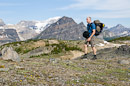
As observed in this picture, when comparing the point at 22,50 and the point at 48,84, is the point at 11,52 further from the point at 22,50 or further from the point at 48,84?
the point at 22,50

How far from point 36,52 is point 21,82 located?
131 feet

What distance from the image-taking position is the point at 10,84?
8.39 meters

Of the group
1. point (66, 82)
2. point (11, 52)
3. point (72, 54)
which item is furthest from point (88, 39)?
point (72, 54)

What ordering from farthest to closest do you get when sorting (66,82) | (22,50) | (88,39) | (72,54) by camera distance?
1. (22,50)
2. (72,54)
3. (88,39)
4. (66,82)

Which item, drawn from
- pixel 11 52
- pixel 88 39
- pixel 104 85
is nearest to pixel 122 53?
pixel 88 39

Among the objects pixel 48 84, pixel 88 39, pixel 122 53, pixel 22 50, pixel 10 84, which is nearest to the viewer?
pixel 10 84

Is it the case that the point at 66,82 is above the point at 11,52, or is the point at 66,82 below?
below

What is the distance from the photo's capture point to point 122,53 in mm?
28094

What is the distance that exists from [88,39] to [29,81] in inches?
408

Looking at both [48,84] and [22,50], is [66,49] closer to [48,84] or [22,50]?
[22,50]

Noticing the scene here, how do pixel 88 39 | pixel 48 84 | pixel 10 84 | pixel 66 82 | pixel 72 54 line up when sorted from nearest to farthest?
pixel 10 84
pixel 48 84
pixel 66 82
pixel 88 39
pixel 72 54

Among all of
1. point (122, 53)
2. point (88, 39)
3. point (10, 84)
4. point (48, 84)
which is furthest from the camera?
point (122, 53)

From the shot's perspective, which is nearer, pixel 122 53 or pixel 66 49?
pixel 122 53

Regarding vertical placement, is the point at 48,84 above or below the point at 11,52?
below
